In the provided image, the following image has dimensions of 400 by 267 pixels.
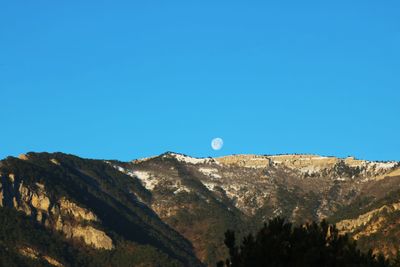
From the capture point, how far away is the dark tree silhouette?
75312 millimetres

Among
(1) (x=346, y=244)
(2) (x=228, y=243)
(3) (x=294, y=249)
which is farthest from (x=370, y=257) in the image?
(2) (x=228, y=243)

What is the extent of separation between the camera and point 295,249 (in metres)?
75.9

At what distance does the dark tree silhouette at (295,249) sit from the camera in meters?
75.3

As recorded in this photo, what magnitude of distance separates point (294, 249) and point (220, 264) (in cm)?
707

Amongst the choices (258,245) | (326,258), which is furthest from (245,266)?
(326,258)

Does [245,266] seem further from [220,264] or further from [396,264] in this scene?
[396,264]

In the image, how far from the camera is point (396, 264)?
268 ft

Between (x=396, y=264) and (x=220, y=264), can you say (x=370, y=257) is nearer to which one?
(x=396, y=264)

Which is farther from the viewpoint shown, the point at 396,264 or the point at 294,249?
the point at 396,264

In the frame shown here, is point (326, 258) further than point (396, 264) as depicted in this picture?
No

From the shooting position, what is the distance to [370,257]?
79062mm

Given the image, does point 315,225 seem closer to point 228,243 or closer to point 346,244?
point 346,244

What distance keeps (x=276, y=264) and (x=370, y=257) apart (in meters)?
10.0

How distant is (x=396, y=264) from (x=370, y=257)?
4.19 m
